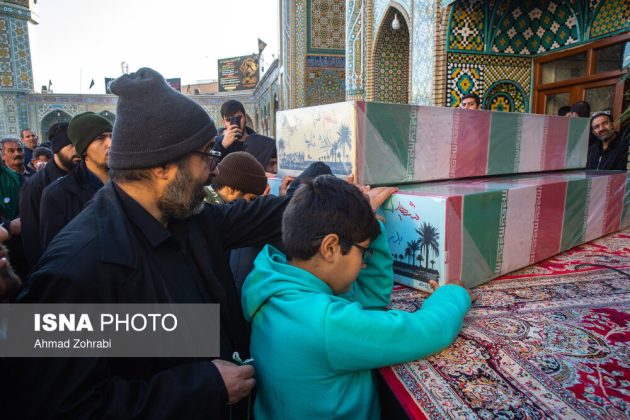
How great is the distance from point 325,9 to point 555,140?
958cm

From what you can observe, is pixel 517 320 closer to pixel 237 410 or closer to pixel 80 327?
pixel 237 410

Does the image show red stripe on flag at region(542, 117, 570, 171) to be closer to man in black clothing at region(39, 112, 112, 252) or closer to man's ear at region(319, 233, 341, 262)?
man's ear at region(319, 233, 341, 262)

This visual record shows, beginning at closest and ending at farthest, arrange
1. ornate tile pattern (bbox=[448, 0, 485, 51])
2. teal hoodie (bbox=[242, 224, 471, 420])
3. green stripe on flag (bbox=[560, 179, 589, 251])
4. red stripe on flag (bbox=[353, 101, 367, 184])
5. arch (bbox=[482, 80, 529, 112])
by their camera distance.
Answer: teal hoodie (bbox=[242, 224, 471, 420]) < red stripe on flag (bbox=[353, 101, 367, 184]) < green stripe on flag (bbox=[560, 179, 589, 251]) < ornate tile pattern (bbox=[448, 0, 485, 51]) < arch (bbox=[482, 80, 529, 112])

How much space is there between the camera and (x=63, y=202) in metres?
2.15

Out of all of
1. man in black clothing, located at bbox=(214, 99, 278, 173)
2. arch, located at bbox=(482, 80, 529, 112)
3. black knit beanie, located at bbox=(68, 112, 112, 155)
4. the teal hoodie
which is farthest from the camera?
arch, located at bbox=(482, 80, 529, 112)

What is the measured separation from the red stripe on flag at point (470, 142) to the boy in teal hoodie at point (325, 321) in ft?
3.20

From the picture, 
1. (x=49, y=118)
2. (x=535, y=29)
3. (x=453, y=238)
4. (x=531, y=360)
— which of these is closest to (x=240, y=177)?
(x=453, y=238)

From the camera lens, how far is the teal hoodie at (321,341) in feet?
3.08

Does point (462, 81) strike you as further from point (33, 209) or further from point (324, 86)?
point (324, 86)

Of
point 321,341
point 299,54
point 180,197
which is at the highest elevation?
point 299,54

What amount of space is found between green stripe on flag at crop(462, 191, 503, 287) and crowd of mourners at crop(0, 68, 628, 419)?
234 millimetres

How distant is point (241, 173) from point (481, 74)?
15.2ft

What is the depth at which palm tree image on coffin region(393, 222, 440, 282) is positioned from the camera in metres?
1.51

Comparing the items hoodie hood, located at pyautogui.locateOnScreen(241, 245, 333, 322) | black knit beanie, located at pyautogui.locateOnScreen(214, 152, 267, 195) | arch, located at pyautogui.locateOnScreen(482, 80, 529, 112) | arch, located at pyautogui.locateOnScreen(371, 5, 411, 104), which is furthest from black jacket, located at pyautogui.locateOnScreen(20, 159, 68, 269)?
arch, located at pyautogui.locateOnScreen(371, 5, 411, 104)
